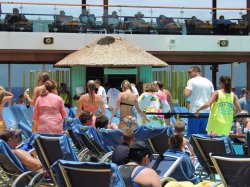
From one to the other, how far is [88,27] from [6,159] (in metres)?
15.6

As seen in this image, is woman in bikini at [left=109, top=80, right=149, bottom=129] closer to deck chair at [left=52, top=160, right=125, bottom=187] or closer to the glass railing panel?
deck chair at [left=52, top=160, right=125, bottom=187]

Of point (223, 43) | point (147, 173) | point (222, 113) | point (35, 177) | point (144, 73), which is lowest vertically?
point (35, 177)

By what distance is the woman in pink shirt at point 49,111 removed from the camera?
980 centimetres

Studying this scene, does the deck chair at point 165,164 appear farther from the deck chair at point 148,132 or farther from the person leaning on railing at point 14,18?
the person leaning on railing at point 14,18

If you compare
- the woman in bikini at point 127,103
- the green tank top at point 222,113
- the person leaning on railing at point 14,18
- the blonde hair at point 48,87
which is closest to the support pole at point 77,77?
the person leaning on railing at point 14,18

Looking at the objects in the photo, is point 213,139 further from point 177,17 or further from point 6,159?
point 177,17

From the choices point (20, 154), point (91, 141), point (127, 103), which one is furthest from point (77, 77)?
point (20, 154)

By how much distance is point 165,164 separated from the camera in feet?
23.3

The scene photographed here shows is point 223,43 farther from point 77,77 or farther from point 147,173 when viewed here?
point 147,173

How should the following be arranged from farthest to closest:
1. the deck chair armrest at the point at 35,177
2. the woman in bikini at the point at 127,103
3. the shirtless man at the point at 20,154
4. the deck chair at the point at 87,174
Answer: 1. the woman in bikini at the point at 127,103
2. the shirtless man at the point at 20,154
3. the deck chair armrest at the point at 35,177
4. the deck chair at the point at 87,174

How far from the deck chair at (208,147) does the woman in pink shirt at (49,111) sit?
2695 mm

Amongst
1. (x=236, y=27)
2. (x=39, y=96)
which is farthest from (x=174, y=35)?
(x=39, y=96)

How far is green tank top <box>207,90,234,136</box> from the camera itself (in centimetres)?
990

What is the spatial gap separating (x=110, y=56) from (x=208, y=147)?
12.5 metres
